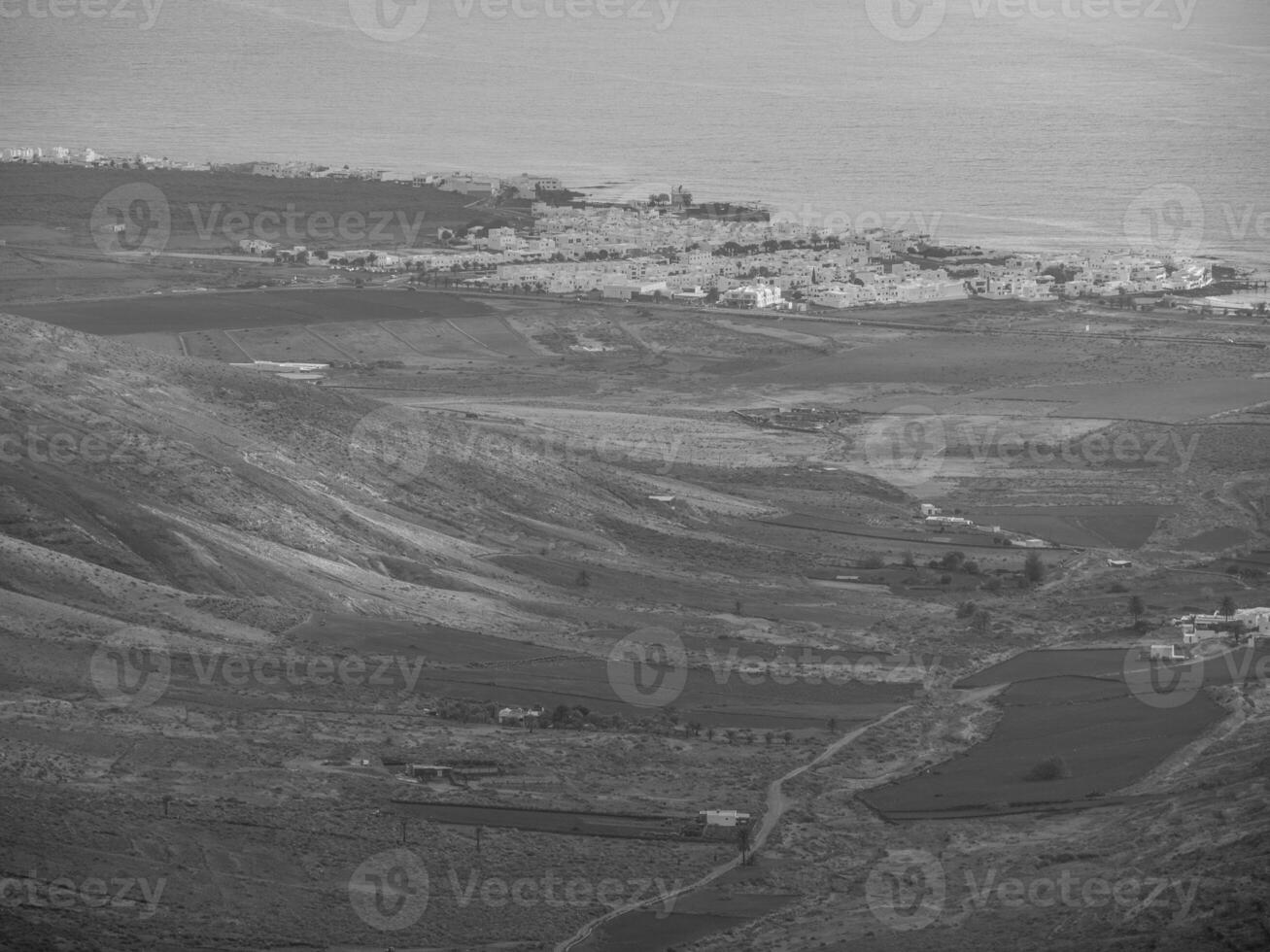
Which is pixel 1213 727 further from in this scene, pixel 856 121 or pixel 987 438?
pixel 856 121

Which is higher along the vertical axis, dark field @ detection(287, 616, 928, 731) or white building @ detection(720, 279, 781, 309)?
white building @ detection(720, 279, 781, 309)

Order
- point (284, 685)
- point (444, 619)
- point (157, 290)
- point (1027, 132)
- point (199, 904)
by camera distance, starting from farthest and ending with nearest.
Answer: point (1027, 132) < point (157, 290) < point (444, 619) < point (284, 685) < point (199, 904)

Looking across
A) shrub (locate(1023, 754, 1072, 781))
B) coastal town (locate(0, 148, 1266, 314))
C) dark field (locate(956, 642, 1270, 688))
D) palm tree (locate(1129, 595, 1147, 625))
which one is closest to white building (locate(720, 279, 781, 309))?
coastal town (locate(0, 148, 1266, 314))

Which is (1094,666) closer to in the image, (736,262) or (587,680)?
(587,680)

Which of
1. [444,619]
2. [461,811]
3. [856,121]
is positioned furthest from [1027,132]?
[461,811]

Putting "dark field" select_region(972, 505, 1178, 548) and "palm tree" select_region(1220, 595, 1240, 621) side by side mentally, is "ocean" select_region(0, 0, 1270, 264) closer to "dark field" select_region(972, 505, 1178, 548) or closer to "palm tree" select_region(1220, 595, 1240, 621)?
"dark field" select_region(972, 505, 1178, 548)

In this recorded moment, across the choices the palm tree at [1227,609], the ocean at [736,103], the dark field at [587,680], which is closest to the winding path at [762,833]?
the dark field at [587,680]
